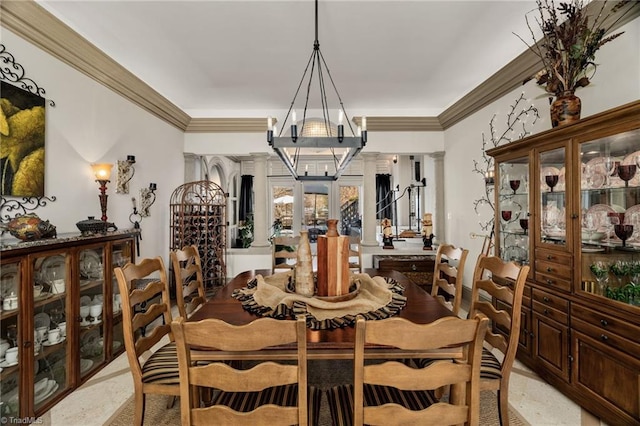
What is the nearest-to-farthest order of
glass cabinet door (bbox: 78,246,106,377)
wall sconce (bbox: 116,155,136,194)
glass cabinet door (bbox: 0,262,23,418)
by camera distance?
1. glass cabinet door (bbox: 0,262,23,418)
2. glass cabinet door (bbox: 78,246,106,377)
3. wall sconce (bbox: 116,155,136,194)

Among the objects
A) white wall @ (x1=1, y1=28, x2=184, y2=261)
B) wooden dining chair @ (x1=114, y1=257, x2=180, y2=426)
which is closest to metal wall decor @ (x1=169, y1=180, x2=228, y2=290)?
white wall @ (x1=1, y1=28, x2=184, y2=261)

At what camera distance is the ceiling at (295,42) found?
7.82 feet

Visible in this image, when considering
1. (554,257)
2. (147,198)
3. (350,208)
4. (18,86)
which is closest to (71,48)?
(18,86)

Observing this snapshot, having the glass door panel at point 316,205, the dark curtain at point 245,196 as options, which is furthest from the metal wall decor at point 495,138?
the dark curtain at point 245,196

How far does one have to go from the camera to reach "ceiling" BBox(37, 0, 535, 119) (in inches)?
93.9

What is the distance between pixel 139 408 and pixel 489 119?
412 centimetres

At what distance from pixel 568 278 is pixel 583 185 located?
0.63 meters

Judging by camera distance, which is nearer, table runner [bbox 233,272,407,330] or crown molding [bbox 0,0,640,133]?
table runner [bbox 233,272,407,330]

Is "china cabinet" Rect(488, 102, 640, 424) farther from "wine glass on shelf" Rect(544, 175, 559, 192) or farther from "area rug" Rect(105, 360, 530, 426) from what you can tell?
"area rug" Rect(105, 360, 530, 426)

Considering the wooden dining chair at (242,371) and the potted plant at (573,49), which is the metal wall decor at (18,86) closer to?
the wooden dining chair at (242,371)

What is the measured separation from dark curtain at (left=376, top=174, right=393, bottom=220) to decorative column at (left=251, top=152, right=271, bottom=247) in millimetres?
3355

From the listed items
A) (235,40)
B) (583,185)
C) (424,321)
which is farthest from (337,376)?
(235,40)

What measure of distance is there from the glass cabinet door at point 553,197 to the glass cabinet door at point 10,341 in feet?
11.5

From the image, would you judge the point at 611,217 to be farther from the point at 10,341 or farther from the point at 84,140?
the point at 84,140
